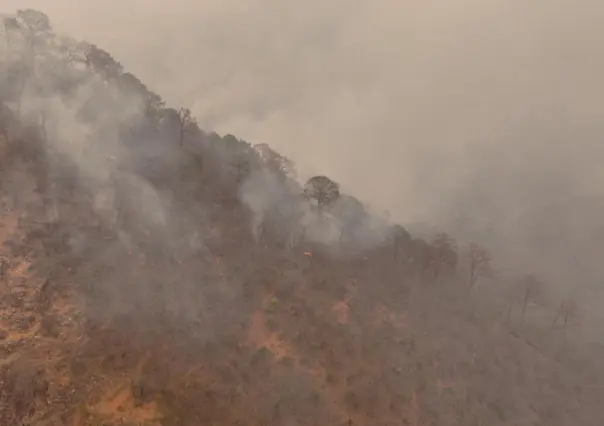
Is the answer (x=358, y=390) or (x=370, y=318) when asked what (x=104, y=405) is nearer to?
(x=358, y=390)

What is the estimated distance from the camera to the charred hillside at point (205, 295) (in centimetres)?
3619

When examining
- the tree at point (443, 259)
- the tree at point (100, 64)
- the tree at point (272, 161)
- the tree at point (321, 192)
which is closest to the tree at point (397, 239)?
the tree at point (443, 259)

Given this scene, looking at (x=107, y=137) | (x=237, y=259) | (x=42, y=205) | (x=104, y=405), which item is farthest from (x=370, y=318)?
(x=107, y=137)

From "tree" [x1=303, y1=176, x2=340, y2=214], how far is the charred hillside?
24 centimetres

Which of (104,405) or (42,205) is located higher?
(42,205)

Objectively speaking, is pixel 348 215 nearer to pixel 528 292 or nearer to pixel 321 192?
pixel 321 192

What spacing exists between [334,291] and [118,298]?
69.4 ft

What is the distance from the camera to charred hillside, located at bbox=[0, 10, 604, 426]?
3619cm

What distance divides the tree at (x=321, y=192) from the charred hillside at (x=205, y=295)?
0.24m

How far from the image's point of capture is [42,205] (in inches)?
1818

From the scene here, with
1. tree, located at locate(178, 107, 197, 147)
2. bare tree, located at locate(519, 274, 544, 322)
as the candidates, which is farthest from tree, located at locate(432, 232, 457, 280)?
tree, located at locate(178, 107, 197, 147)

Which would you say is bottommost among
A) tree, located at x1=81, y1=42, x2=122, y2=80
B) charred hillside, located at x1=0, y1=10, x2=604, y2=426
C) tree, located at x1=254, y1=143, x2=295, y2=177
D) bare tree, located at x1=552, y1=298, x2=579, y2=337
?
charred hillside, located at x1=0, y1=10, x2=604, y2=426

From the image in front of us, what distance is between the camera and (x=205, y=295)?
150 feet

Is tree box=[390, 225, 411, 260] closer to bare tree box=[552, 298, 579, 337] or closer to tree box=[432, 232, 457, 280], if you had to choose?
tree box=[432, 232, 457, 280]
